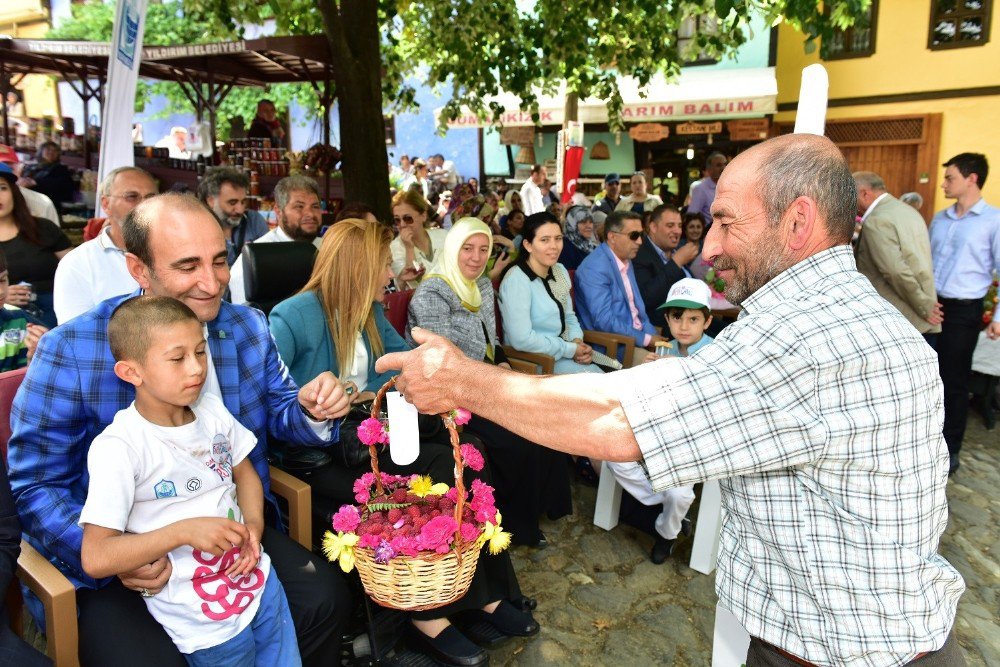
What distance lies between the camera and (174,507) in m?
2.04

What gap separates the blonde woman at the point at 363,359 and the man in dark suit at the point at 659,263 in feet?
9.83

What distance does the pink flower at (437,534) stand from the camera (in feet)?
6.99

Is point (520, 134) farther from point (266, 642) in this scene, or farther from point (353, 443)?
point (266, 642)

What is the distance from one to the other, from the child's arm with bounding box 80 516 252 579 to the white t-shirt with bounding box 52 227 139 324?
1.91 meters

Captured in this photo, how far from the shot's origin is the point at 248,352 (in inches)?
104

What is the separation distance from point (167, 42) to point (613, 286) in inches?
951

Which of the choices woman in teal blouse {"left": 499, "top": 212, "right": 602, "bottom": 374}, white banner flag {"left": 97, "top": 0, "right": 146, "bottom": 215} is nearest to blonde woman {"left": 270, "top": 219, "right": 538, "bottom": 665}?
woman in teal blouse {"left": 499, "top": 212, "right": 602, "bottom": 374}

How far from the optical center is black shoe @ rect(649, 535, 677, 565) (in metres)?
3.83

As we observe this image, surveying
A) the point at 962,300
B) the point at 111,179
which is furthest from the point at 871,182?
the point at 111,179

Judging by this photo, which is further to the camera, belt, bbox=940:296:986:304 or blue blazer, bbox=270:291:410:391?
belt, bbox=940:296:986:304

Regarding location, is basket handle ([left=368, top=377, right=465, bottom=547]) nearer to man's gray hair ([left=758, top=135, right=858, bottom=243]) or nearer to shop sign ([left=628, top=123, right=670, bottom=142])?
man's gray hair ([left=758, top=135, right=858, bottom=243])

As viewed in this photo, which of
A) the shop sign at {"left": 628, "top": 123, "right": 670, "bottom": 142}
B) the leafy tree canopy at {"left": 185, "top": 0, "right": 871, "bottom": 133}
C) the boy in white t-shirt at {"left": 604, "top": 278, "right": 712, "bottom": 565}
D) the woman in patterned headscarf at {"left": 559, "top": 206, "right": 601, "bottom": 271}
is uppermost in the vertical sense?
the leafy tree canopy at {"left": 185, "top": 0, "right": 871, "bottom": 133}

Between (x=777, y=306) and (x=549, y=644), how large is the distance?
223 centimetres

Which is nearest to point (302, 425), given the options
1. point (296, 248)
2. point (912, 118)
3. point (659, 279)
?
point (296, 248)
